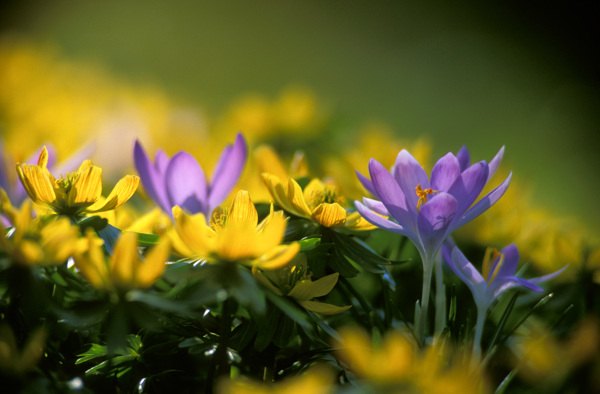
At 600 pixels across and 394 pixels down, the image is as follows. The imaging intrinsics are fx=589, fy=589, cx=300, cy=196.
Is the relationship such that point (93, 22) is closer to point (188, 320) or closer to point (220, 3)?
point (220, 3)

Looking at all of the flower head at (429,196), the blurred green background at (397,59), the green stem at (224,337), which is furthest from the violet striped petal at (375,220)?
the blurred green background at (397,59)

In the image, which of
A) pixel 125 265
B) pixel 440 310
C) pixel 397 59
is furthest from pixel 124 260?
pixel 397 59

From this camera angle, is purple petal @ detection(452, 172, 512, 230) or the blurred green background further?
the blurred green background

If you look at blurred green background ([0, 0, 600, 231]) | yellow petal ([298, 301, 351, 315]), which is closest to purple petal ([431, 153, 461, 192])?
yellow petal ([298, 301, 351, 315])

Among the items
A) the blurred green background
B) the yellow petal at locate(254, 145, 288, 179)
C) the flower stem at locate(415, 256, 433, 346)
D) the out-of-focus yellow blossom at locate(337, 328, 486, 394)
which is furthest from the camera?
the blurred green background

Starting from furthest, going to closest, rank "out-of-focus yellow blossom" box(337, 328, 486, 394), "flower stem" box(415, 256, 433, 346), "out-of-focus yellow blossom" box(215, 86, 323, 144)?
"out-of-focus yellow blossom" box(215, 86, 323, 144) → "flower stem" box(415, 256, 433, 346) → "out-of-focus yellow blossom" box(337, 328, 486, 394)

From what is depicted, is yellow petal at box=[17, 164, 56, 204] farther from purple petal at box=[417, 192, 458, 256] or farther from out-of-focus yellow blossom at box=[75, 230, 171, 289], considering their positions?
purple petal at box=[417, 192, 458, 256]

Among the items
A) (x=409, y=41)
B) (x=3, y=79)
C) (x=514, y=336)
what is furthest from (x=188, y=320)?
(x=409, y=41)

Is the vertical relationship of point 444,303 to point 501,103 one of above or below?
above
